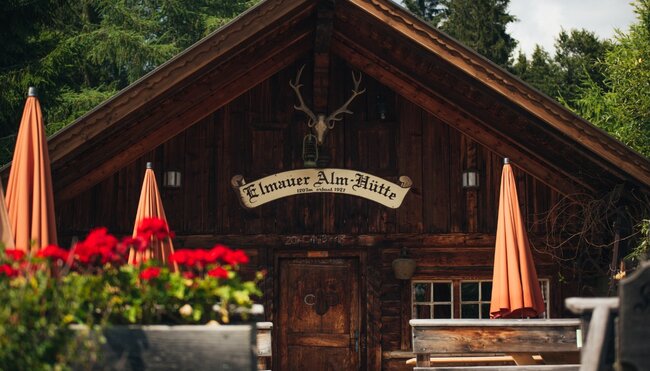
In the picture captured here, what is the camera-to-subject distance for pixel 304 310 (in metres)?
11.9

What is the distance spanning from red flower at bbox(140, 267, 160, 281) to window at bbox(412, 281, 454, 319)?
705cm

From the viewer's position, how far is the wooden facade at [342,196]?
11.6m

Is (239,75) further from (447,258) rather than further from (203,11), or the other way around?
(203,11)

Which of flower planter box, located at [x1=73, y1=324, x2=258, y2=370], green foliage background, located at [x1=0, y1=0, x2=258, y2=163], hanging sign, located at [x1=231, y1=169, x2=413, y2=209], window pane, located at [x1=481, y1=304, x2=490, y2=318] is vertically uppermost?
green foliage background, located at [x1=0, y1=0, x2=258, y2=163]

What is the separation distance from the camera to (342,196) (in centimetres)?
1184

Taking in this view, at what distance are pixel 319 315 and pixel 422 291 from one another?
135 cm

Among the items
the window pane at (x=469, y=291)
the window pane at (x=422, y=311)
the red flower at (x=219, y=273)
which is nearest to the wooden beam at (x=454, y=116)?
the window pane at (x=469, y=291)

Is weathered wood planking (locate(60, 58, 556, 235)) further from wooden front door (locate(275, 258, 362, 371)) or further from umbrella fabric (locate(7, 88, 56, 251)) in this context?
umbrella fabric (locate(7, 88, 56, 251))

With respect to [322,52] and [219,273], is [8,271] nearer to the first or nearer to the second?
[219,273]

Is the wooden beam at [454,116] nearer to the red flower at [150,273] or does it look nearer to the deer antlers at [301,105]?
the deer antlers at [301,105]

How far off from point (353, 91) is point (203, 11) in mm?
17186

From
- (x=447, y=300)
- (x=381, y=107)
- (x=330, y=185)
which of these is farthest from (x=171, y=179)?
(x=447, y=300)

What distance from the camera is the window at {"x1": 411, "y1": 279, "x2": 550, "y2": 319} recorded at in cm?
1188

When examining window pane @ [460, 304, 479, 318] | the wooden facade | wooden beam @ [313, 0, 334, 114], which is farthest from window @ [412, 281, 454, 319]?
wooden beam @ [313, 0, 334, 114]
